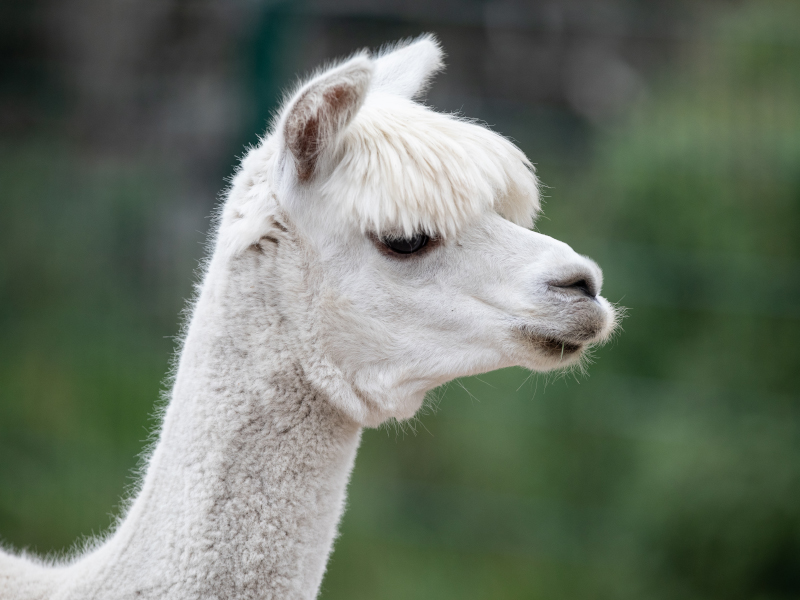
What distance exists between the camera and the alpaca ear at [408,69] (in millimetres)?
2291

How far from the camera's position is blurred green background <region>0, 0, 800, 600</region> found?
429cm

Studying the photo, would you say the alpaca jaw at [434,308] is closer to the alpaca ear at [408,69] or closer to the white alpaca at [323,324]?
the white alpaca at [323,324]

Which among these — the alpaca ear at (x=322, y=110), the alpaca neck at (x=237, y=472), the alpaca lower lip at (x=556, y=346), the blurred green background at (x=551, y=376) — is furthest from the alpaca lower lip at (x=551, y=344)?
the blurred green background at (x=551, y=376)

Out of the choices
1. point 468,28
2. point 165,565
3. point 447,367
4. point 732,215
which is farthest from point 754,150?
point 165,565

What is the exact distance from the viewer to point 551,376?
14.9 feet

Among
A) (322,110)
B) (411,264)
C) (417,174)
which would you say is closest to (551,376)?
(411,264)

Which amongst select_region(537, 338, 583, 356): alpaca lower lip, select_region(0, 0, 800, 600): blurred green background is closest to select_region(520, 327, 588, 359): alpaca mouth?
select_region(537, 338, 583, 356): alpaca lower lip

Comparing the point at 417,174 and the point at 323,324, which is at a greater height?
the point at 417,174

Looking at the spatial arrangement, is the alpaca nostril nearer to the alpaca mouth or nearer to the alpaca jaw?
the alpaca jaw

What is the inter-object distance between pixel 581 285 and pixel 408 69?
86cm

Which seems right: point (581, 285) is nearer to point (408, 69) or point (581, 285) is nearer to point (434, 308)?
point (434, 308)

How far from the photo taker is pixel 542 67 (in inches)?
259

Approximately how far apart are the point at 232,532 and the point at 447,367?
23.9 inches

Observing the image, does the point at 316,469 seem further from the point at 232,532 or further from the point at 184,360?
the point at 184,360
